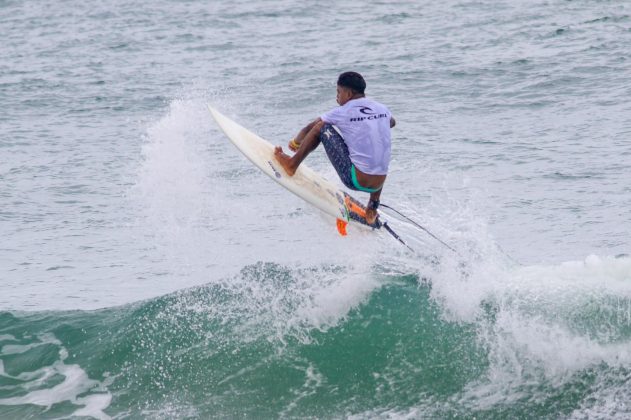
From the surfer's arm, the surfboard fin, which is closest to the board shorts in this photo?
the surfer's arm

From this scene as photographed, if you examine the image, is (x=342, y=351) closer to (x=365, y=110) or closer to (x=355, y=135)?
(x=355, y=135)

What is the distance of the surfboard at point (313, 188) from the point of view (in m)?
A: 9.29

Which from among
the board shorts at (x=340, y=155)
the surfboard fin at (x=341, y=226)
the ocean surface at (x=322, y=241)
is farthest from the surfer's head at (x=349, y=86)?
the ocean surface at (x=322, y=241)

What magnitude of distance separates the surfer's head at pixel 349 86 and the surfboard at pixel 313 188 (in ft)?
3.68

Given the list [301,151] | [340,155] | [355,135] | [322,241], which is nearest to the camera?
[355,135]

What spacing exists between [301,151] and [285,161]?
0.46m

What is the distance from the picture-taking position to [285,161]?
9258 millimetres

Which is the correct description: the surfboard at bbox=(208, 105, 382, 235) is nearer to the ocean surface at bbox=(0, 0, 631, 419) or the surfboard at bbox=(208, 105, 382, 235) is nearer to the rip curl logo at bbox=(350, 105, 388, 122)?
the ocean surface at bbox=(0, 0, 631, 419)

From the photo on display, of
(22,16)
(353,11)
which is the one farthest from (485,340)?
(22,16)

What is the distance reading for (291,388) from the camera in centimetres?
862

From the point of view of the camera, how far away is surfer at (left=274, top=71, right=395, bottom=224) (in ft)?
27.9

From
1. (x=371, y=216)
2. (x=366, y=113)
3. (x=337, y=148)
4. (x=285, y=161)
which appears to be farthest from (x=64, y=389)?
(x=366, y=113)

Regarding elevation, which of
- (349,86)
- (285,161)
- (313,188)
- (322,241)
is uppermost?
(349,86)

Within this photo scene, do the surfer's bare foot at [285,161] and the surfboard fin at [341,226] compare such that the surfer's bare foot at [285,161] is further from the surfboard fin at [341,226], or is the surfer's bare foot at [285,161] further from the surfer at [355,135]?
the surfboard fin at [341,226]
